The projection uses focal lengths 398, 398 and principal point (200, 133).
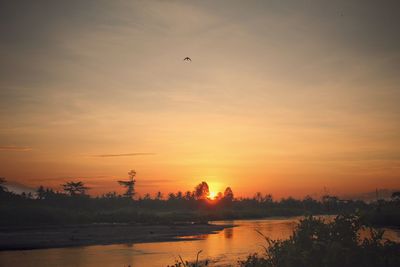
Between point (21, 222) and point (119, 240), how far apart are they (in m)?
29.5

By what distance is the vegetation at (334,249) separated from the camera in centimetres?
1219

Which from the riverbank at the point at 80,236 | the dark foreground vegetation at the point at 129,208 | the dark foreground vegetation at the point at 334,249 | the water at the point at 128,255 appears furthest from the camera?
the dark foreground vegetation at the point at 129,208

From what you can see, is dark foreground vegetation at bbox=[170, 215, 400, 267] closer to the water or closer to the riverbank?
the water

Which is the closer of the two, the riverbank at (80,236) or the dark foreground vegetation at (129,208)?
the riverbank at (80,236)

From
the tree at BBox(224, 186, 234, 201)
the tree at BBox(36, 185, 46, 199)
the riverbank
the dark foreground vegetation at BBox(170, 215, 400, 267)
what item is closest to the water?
the riverbank

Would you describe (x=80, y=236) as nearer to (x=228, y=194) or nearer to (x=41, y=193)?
(x=41, y=193)

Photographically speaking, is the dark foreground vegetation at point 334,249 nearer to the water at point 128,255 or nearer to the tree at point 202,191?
the water at point 128,255

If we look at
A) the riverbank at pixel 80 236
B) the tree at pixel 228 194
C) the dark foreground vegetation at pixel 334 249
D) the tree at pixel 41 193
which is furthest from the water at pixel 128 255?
the tree at pixel 228 194

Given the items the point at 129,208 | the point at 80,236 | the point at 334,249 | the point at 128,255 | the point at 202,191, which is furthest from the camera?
the point at 202,191

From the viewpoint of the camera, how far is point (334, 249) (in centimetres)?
1209

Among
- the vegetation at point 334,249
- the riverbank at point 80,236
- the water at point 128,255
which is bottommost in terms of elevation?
the water at point 128,255

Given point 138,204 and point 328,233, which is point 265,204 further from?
point 328,233

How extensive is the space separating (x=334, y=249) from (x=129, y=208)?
99.9 metres

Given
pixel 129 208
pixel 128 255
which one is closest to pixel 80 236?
pixel 128 255
